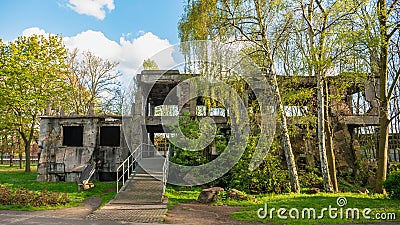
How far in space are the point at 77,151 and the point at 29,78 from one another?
7.31 metres

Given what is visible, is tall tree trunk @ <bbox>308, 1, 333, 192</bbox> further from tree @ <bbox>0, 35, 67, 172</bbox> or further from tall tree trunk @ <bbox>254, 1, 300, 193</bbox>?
tree @ <bbox>0, 35, 67, 172</bbox>

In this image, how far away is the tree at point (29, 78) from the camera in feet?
66.0

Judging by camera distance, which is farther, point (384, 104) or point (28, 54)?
point (28, 54)

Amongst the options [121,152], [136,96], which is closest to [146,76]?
[136,96]

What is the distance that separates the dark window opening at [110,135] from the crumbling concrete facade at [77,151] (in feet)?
0.86

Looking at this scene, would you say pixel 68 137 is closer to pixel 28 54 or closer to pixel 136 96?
pixel 136 96

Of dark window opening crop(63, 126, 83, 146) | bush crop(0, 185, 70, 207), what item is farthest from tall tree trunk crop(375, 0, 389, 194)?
dark window opening crop(63, 126, 83, 146)

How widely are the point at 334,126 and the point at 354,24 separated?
6654mm

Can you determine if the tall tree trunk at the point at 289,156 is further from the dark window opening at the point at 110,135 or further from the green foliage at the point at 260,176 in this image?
the dark window opening at the point at 110,135

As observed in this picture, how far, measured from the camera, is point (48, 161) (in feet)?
53.4

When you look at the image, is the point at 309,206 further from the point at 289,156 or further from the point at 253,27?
the point at 253,27

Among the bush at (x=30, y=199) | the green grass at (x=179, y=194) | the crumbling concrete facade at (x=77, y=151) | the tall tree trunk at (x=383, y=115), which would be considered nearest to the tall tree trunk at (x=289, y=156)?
the tall tree trunk at (x=383, y=115)

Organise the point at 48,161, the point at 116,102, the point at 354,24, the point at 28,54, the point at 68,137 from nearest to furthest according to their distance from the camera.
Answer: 1. the point at 354,24
2. the point at 48,161
3. the point at 68,137
4. the point at 28,54
5. the point at 116,102

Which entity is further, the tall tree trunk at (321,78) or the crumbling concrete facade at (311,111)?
the crumbling concrete facade at (311,111)
